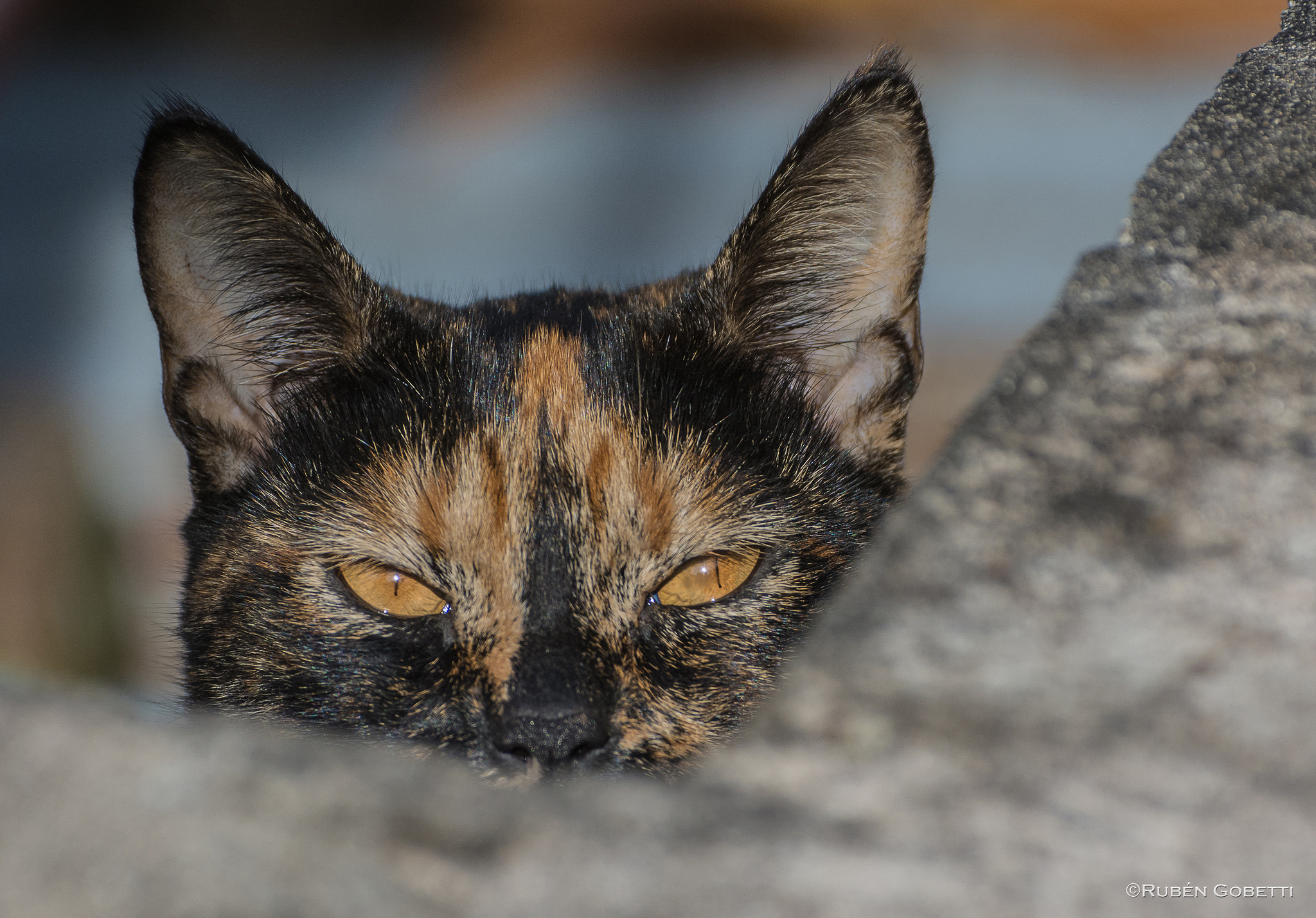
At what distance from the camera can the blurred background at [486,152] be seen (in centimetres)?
510

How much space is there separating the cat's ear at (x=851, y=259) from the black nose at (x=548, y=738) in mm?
A: 722

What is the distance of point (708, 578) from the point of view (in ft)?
5.40

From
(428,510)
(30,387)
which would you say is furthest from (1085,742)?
(30,387)

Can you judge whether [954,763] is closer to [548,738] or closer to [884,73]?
[548,738]

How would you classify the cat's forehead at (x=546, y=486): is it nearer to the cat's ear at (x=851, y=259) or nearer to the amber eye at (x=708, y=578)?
the amber eye at (x=708, y=578)

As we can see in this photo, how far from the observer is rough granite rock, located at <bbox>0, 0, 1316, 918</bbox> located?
24.8 inches

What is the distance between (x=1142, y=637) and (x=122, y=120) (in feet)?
20.0

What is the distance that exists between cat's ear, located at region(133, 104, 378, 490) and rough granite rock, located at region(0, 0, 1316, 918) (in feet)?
3.39

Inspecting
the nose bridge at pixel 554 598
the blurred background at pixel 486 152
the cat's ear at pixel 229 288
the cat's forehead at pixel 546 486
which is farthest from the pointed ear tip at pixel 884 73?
the blurred background at pixel 486 152

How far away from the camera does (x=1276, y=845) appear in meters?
0.64

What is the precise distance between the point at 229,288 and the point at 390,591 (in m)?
0.58

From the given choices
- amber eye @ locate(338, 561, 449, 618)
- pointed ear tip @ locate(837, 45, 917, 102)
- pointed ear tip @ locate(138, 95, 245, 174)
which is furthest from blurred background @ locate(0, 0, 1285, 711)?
amber eye @ locate(338, 561, 449, 618)

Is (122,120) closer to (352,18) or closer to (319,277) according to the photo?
(352,18)

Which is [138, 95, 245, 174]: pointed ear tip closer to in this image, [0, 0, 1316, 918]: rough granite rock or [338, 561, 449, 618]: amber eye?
[338, 561, 449, 618]: amber eye
